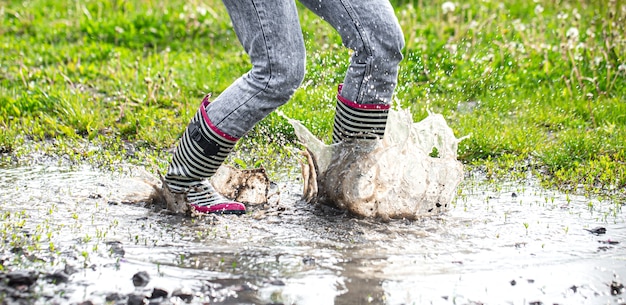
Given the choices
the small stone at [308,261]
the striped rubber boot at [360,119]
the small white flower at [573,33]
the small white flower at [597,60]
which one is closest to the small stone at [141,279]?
the small stone at [308,261]

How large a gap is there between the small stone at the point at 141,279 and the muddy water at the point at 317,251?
3cm

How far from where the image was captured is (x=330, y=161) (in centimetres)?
438

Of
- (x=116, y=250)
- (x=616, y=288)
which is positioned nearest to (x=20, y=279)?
(x=116, y=250)

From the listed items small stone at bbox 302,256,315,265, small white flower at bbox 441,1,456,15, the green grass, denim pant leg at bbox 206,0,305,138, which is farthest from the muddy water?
small white flower at bbox 441,1,456,15

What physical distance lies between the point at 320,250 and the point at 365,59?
96 centimetres

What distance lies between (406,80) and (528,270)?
11.8 feet

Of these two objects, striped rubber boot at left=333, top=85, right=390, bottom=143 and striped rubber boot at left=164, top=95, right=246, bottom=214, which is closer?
striped rubber boot at left=164, top=95, right=246, bottom=214

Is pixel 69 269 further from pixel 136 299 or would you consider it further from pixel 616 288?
pixel 616 288

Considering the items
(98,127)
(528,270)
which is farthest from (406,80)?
(528,270)

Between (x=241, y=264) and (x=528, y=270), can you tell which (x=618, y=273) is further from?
(x=241, y=264)

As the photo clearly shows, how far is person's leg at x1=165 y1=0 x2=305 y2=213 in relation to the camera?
366 centimetres

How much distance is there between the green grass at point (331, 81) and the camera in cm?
576

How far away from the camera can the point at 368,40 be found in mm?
3855

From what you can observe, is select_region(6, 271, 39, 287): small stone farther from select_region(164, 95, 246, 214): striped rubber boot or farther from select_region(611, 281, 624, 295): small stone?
select_region(611, 281, 624, 295): small stone
